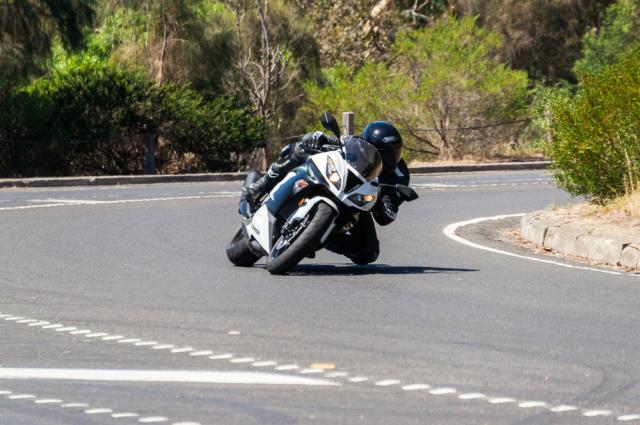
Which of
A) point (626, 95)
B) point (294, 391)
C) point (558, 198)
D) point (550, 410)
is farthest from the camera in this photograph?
point (558, 198)

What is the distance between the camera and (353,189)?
11.0 meters

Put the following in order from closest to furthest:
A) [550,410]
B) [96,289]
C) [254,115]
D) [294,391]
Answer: [550,410]
[294,391]
[96,289]
[254,115]

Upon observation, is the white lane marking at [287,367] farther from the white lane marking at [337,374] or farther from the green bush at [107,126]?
the green bush at [107,126]

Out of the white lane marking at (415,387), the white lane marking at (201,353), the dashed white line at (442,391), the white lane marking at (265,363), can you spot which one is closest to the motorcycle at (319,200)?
the white lane marking at (201,353)

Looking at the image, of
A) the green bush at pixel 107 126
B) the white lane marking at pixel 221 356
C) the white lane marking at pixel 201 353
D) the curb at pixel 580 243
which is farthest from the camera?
the green bush at pixel 107 126

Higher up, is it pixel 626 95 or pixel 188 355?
pixel 626 95

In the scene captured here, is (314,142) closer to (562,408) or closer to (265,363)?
(265,363)

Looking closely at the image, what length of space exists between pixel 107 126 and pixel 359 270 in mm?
19448

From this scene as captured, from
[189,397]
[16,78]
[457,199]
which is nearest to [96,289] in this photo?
[189,397]

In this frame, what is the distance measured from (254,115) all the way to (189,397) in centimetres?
2781

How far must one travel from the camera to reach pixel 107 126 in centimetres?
3059

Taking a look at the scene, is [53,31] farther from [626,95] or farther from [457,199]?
[626,95]

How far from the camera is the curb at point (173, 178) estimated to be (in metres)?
26.9

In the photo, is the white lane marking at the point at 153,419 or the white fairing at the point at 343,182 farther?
the white fairing at the point at 343,182
